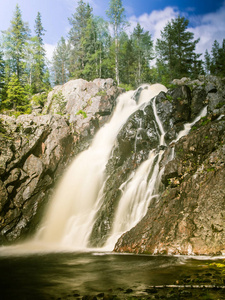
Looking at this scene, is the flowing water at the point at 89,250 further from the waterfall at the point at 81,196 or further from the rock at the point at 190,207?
the rock at the point at 190,207

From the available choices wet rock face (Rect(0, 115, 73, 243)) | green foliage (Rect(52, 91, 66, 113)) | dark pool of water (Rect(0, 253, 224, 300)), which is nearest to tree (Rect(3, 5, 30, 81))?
green foliage (Rect(52, 91, 66, 113))

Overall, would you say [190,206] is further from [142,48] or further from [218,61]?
[142,48]

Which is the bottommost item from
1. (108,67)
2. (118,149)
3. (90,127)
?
(118,149)

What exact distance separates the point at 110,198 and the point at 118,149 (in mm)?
4530

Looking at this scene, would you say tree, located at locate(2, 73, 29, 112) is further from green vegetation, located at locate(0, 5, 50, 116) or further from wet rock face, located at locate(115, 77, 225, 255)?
wet rock face, located at locate(115, 77, 225, 255)

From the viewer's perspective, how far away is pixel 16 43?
34125 mm


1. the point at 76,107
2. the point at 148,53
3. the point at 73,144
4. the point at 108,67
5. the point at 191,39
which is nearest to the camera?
the point at 73,144

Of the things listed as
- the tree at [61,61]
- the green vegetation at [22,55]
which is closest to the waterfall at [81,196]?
the green vegetation at [22,55]

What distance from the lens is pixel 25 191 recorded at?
1705 centimetres

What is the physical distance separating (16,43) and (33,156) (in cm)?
2391

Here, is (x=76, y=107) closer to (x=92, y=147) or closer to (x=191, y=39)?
(x=92, y=147)

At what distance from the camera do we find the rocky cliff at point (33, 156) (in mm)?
16312

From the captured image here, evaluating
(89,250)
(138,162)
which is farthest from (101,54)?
(89,250)

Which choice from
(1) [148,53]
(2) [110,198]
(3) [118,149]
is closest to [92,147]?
(3) [118,149]
